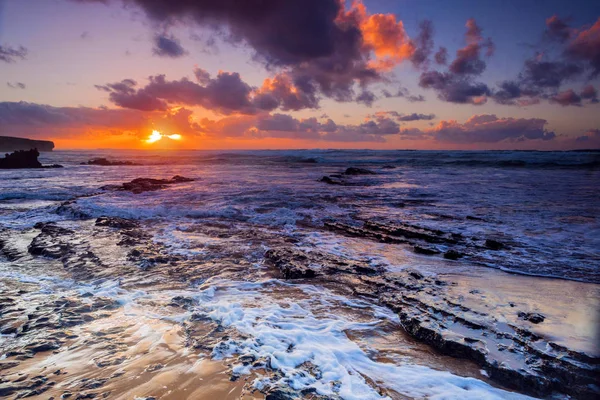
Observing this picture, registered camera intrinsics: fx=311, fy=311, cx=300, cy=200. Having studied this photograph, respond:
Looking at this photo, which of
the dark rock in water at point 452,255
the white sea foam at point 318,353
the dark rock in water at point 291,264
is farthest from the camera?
the dark rock in water at point 452,255

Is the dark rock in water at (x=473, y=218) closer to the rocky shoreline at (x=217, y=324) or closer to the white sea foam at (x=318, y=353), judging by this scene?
the rocky shoreline at (x=217, y=324)

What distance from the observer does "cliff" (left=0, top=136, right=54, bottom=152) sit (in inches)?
4542

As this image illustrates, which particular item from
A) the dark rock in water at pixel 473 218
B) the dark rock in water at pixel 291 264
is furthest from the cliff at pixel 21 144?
the dark rock in water at pixel 473 218

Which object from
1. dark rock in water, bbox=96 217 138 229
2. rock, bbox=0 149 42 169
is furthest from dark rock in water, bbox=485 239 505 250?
rock, bbox=0 149 42 169

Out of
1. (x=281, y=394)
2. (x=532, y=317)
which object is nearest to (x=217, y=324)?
(x=281, y=394)

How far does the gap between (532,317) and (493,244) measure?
3623 millimetres

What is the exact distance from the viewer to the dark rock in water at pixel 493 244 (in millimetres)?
7160

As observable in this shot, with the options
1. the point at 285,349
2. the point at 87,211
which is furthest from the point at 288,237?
the point at 87,211

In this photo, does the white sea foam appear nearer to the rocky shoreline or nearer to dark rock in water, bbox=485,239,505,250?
the rocky shoreline

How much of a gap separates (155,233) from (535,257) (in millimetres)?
9206

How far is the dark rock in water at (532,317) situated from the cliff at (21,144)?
14817 cm

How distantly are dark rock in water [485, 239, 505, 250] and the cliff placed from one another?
14676 centimetres

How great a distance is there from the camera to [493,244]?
23.8 feet

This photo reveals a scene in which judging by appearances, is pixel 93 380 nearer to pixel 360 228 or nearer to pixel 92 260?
pixel 92 260
